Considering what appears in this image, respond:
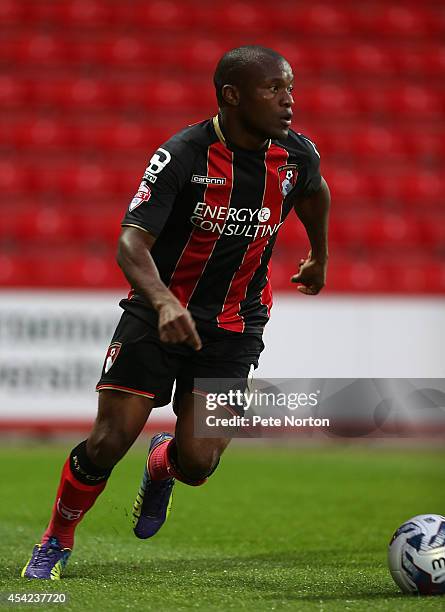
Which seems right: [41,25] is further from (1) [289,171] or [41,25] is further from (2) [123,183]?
(1) [289,171]

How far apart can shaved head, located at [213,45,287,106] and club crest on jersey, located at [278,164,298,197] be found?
38cm

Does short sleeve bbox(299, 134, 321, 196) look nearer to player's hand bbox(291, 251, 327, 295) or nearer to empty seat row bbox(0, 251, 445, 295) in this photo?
player's hand bbox(291, 251, 327, 295)

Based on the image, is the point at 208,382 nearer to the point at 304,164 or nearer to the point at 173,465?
the point at 173,465

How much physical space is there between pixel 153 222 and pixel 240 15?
→ 969cm

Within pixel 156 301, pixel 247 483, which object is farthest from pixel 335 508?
pixel 156 301

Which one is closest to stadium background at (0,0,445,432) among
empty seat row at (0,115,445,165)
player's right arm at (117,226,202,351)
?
empty seat row at (0,115,445,165)

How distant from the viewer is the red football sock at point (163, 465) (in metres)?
4.15

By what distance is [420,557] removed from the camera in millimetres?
3377

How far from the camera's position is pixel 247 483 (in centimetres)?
684

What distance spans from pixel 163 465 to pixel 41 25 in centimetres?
923

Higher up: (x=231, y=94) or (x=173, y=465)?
(x=231, y=94)

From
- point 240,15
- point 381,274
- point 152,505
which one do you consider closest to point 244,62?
point 152,505

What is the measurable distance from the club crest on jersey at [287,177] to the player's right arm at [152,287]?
1.97ft

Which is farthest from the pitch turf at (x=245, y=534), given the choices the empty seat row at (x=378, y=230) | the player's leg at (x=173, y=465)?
the empty seat row at (x=378, y=230)
